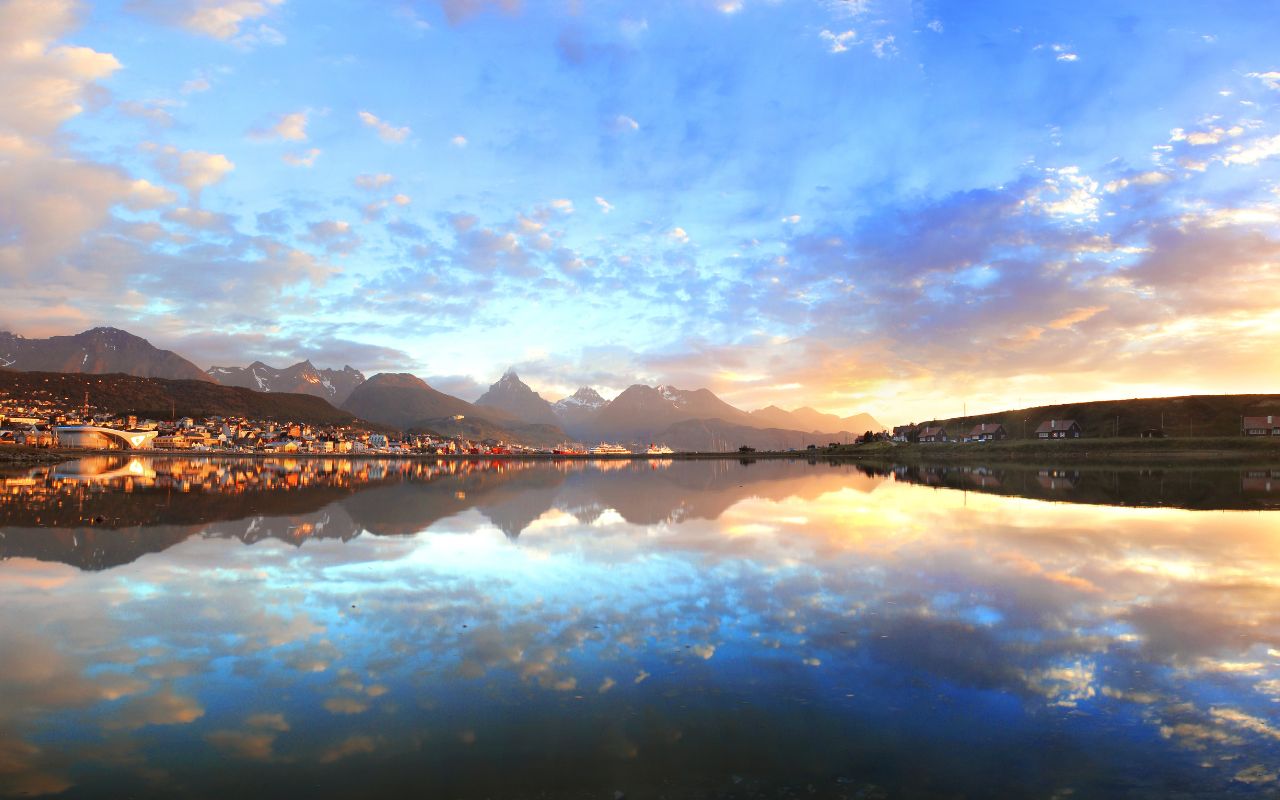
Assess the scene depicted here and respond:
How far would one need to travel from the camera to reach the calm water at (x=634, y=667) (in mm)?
7441

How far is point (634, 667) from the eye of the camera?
10867mm

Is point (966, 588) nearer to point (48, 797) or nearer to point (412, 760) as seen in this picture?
point (412, 760)

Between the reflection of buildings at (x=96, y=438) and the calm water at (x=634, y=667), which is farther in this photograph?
the reflection of buildings at (x=96, y=438)

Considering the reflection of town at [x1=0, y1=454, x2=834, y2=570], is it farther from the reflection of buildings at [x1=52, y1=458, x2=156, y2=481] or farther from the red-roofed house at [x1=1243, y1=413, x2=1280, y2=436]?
the red-roofed house at [x1=1243, y1=413, x2=1280, y2=436]

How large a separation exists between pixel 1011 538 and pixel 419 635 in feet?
75.2

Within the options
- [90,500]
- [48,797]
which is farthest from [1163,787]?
[90,500]

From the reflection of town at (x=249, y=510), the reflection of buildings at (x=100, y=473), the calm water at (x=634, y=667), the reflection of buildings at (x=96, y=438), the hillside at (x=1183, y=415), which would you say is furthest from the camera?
the reflection of buildings at (x=96, y=438)

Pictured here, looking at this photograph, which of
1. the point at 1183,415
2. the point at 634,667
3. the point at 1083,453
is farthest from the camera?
the point at 1183,415

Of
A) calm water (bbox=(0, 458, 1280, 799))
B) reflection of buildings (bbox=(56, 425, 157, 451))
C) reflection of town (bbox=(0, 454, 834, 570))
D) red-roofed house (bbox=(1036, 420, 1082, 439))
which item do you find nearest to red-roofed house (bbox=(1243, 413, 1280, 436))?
red-roofed house (bbox=(1036, 420, 1082, 439))

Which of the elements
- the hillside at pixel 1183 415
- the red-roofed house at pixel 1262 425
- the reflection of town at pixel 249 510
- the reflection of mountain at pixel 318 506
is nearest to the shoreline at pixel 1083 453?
the red-roofed house at pixel 1262 425

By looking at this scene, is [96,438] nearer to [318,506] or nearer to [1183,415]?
[318,506]

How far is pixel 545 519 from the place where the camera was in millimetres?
32562

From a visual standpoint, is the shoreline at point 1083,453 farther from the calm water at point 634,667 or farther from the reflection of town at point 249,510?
the calm water at point 634,667

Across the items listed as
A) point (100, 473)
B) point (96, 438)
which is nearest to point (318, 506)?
point (100, 473)
